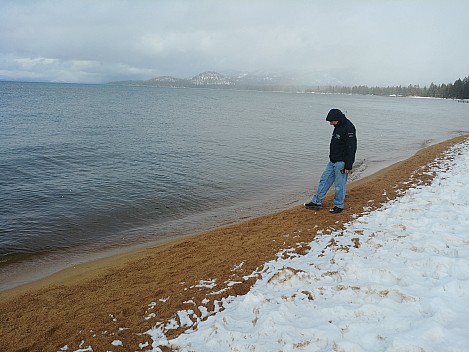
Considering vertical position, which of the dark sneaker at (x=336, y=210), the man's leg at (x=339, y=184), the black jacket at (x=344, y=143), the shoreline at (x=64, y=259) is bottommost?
the shoreline at (x=64, y=259)

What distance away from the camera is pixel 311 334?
4152 millimetres

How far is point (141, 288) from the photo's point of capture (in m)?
5.97

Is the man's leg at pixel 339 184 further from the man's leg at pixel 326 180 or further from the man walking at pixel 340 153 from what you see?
the man's leg at pixel 326 180

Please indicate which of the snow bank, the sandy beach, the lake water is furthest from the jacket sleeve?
the lake water

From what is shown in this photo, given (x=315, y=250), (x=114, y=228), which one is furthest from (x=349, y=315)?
(x=114, y=228)

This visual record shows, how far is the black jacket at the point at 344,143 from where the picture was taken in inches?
339

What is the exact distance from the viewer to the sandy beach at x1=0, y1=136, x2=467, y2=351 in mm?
4668

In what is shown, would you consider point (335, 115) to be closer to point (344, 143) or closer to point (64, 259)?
point (344, 143)

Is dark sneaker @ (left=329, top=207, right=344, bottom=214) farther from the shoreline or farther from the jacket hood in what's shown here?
the shoreline

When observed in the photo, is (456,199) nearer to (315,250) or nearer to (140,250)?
(315,250)

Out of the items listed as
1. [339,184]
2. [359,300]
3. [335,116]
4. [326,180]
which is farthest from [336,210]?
[359,300]

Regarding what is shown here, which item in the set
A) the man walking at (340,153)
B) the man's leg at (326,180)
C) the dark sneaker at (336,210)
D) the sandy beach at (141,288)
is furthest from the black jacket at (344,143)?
the sandy beach at (141,288)

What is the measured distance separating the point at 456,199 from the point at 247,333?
25.0 feet

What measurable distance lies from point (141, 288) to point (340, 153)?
19.3 ft
